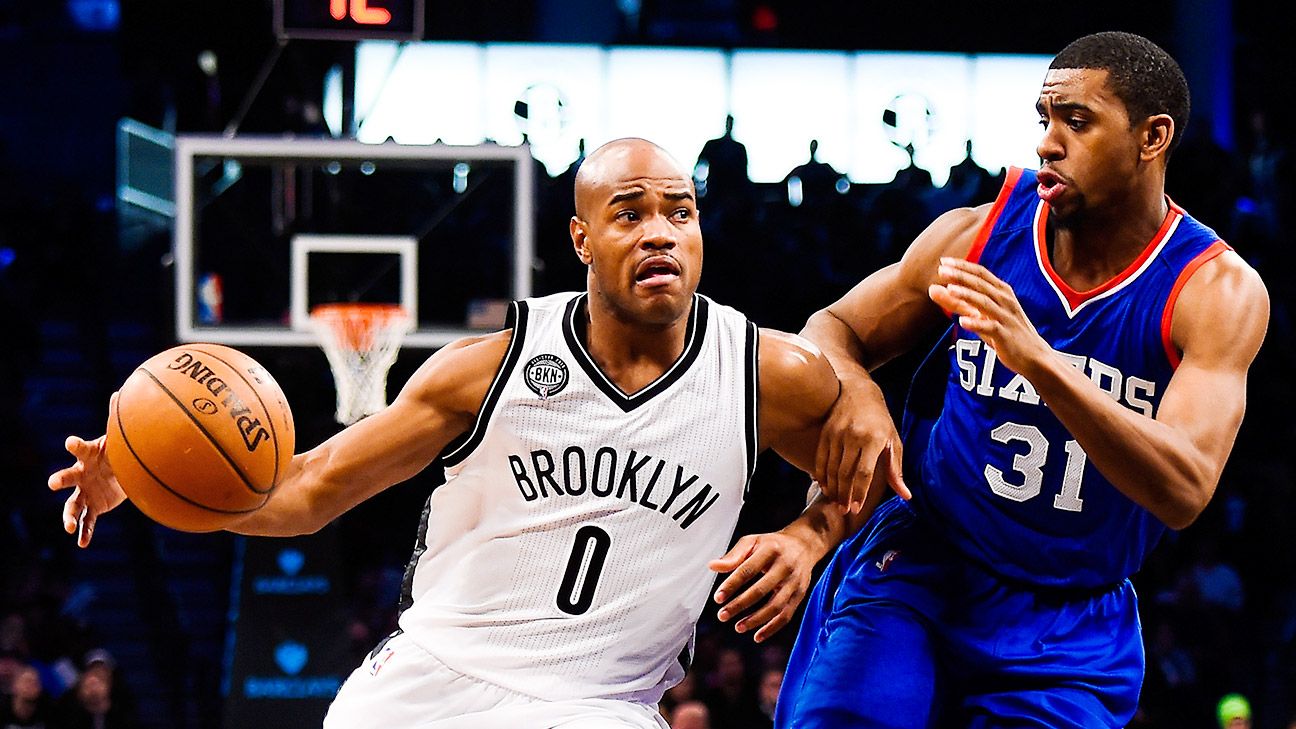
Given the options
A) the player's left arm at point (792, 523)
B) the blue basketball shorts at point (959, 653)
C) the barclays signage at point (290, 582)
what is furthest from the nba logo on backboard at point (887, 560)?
the barclays signage at point (290, 582)

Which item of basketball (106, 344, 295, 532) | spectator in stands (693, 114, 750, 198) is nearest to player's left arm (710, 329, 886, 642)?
basketball (106, 344, 295, 532)

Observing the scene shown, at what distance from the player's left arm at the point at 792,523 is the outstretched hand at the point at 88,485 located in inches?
54.8

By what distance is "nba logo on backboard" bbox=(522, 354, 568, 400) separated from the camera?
3553 mm

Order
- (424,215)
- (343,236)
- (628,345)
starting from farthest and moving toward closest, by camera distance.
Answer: (424,215), (343,236), (628,345)

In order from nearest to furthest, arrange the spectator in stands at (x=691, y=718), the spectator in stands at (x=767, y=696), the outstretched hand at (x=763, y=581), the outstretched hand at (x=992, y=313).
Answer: the outstretched hand at (x=992, y=313) < the outstretched hand at (x=763, y=581) < the spectator in stands at (x=691, y=718) < the spectator in stands at (x=767, y=696)

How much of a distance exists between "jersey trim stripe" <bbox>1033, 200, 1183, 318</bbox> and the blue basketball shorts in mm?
551

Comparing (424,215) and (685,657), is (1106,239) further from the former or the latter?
(424,215)

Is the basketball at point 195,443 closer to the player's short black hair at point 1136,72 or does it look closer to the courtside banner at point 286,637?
the player's short black hair at point 1136,72

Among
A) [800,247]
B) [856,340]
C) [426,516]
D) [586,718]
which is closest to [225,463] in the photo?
[426,516]

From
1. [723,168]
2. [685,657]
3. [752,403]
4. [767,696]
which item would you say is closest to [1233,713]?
[767,696]

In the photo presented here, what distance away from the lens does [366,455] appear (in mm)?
3557

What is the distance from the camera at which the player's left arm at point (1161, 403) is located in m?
3.04

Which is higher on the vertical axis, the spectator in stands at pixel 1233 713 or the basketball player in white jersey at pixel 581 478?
the basketball player in white jersey at pixel 581 478

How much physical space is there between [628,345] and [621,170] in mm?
394
